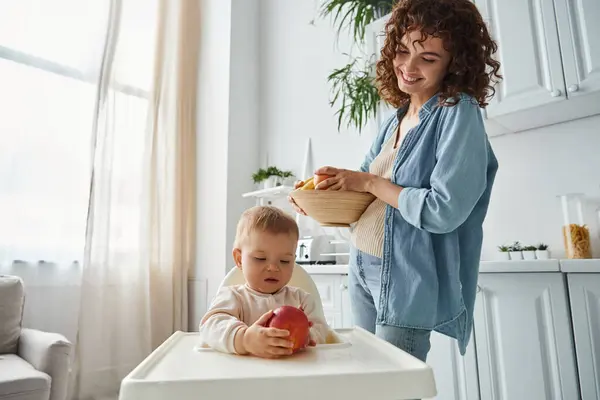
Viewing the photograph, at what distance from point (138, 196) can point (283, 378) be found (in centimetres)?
271

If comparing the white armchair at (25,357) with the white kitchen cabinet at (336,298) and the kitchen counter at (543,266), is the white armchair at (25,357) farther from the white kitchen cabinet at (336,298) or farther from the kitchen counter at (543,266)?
the kitchen counter at (543,266)

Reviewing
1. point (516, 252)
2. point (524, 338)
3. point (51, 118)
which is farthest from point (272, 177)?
point (524, 338)

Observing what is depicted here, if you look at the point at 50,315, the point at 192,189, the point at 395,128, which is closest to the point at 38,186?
the point at 50,315

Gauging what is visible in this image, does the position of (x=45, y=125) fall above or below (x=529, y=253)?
above

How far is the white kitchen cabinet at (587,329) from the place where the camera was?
4.65 ft

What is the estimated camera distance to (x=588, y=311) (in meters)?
1.45

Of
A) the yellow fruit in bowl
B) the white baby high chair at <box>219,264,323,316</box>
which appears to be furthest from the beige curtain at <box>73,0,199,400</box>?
the yellow fruit in bowl

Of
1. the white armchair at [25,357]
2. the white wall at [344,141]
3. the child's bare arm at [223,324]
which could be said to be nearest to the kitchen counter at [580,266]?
the white wall at [344,141]

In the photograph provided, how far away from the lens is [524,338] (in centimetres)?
157

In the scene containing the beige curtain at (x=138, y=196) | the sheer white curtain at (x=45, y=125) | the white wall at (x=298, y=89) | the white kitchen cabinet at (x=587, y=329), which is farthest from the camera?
the white wall at (x=298, y=89)

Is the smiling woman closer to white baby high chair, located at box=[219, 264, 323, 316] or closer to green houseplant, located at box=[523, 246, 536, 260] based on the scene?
white baby high chair, located at box=[219, 264, 323, 316]

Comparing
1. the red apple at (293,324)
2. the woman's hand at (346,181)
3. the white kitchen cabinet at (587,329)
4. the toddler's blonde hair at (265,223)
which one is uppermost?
the woman's hand at (346,181)

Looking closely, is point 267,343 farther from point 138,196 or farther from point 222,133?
point 222,133

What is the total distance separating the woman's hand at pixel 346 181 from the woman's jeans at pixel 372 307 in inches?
6.7
